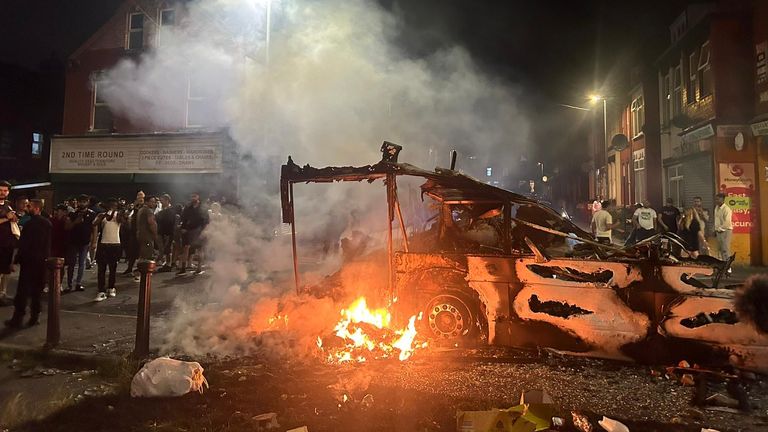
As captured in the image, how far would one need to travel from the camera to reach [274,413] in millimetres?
3383

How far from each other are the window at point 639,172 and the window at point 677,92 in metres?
2.90

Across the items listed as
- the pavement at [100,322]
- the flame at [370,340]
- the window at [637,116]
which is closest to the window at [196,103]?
the pavement at [100,322]

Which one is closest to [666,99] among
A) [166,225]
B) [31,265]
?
[166,225]

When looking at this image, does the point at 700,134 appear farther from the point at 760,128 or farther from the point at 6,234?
the point at 6,234

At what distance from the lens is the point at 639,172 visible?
744 inches

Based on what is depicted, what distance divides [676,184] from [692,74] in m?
3.48

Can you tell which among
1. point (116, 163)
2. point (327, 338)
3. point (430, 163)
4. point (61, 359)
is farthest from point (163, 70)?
point (327, 338)

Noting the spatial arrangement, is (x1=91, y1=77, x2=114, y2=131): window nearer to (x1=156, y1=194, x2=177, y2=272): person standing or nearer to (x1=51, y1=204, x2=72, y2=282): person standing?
(x1=156, y1=194, x2=177, y2=272): person standing

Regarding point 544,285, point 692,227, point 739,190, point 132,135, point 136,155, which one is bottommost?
point 544,285

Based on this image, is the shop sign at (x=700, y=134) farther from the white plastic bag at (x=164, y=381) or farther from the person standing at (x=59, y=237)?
the person standing at (x=59, y=237)

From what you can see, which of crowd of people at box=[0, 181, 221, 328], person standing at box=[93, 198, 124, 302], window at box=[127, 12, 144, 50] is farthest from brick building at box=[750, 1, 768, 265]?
window at box=[127, 12, 144, 50]

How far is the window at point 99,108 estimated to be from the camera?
54.0ft

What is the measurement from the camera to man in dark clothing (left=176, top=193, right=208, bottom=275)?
379 inches

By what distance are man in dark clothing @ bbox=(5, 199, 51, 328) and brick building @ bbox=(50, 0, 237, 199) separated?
762 centimetres
